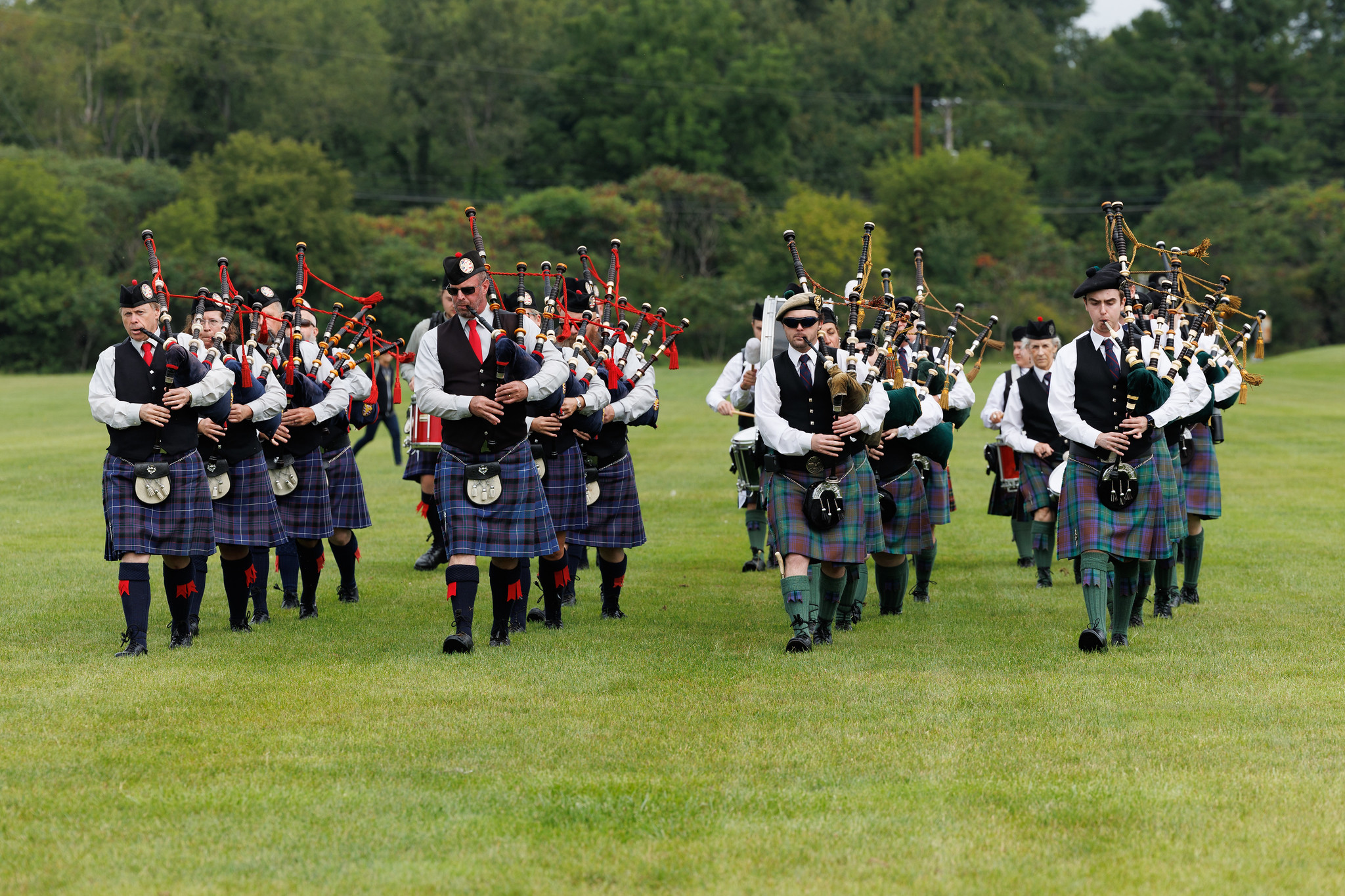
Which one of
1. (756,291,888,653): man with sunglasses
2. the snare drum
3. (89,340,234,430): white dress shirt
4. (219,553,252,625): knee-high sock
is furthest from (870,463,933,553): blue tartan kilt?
(89,340,234,430): white dress shirt

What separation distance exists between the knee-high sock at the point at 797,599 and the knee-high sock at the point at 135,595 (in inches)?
108

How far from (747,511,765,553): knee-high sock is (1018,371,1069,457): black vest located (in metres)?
1.81

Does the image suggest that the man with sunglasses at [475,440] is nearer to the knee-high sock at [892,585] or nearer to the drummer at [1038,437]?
the knee-high sock at [892,585]

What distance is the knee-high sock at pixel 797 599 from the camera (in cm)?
671

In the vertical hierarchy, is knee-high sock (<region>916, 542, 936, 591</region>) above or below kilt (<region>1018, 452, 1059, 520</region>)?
below

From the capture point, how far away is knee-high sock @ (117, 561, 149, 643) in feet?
21.8

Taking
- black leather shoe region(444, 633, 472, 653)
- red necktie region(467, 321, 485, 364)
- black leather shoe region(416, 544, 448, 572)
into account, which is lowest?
black leather shoe region(416, 544, 448, 572)

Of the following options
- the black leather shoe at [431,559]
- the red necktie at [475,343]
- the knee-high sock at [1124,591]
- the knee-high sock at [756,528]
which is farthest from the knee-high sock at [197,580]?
the knee-high sock at [1124,591]

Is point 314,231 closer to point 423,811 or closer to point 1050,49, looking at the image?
point 1050,49

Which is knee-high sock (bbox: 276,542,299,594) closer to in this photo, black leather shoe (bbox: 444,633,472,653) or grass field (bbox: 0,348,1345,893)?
grass field (bbox: 0,348,1345,893)

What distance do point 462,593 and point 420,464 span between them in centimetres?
270

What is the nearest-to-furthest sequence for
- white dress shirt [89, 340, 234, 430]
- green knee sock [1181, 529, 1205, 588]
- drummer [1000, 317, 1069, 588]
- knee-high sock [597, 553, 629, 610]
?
white dress shirt [89, 340, 234, 430] → knee-high sock [597, 553, 629, 610] → green knee sock [1181, 529, 1205, 588] → drummer [1000, 317, 1069, 588]

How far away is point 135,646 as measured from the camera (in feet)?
21.9

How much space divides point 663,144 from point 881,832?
57.0m
